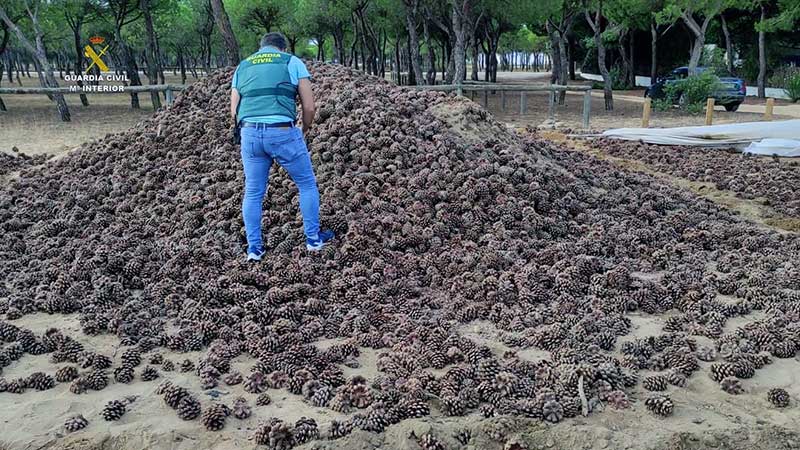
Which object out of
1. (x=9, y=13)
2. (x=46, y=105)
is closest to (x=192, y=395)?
(x=9, y=13)

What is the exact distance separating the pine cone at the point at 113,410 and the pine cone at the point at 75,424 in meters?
0.08

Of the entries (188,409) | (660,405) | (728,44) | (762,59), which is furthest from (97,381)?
(728,44)

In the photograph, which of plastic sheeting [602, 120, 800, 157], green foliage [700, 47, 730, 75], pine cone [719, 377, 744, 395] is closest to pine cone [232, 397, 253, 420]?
pine cone [719, 377, 744, 395]

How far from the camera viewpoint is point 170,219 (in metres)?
5.20

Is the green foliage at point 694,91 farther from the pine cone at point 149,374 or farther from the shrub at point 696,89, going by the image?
the pine cone at point 149,374

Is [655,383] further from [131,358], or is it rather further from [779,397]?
[131,358]

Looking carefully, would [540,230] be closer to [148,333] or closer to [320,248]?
[320,248]

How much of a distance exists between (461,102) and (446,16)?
645 inches

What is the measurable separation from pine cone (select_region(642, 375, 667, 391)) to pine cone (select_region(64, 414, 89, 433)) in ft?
8.33

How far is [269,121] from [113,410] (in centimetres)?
213

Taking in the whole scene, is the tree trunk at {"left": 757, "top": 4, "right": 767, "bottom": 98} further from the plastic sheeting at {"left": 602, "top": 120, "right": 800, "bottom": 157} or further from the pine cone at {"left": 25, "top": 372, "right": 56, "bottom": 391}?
the pine cone at {"left": 25, "top": 372, "right": 56, "bottom": 391}

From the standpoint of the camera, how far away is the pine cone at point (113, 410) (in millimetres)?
2717

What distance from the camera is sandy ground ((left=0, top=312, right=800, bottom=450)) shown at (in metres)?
2.52

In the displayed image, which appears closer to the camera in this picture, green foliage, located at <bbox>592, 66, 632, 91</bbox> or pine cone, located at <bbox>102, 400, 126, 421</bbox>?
pine cone, located at <bbox>102, 400, 126, 421</bbox>
